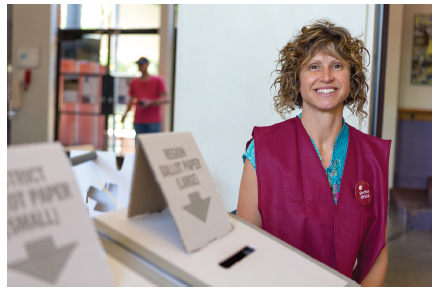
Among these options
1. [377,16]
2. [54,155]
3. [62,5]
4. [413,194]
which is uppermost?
[62,5]

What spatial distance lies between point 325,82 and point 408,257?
8.12 feet

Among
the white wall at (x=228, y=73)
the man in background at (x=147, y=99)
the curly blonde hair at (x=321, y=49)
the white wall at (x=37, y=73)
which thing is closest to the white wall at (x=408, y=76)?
the man in background at (x=147, y=99)

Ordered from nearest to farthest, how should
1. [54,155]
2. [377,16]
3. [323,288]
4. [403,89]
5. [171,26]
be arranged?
1. [54,155]
2. [323,288]
3. [377,16]
4. [403,89]
5. [171,26]

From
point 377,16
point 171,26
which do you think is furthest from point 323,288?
point 171,26

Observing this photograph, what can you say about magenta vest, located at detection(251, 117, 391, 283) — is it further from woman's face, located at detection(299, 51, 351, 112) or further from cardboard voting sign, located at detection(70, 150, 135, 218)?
cardboard voting sign, located at detection(70, 150, 135, 218)

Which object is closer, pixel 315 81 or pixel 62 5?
pixel 315 81

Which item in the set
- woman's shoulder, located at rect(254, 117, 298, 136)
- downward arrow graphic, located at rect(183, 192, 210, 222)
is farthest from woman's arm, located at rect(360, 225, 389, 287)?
downward arrow graphic, located at rect(183, 192, 210, 222)

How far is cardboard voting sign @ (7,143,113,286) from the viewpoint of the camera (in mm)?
489

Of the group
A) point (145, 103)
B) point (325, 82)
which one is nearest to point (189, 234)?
point (325, 82)

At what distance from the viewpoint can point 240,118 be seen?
204cm

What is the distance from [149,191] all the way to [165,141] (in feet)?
0.35

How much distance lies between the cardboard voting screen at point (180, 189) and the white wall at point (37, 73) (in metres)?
6.58

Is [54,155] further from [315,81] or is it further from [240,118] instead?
[240,118]

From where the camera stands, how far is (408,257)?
313 centimetres
